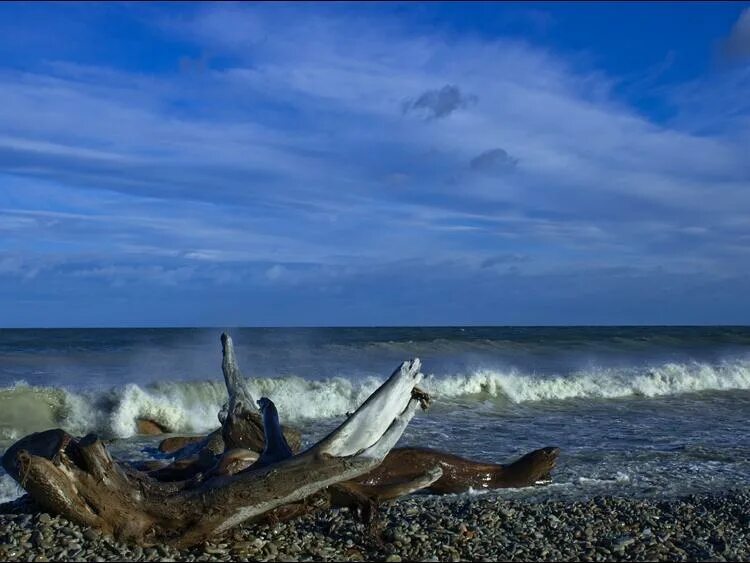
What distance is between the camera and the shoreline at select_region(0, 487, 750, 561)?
5.90 m

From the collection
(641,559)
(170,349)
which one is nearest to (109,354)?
(170,349)

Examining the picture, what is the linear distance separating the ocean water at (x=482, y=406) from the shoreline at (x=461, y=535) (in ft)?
3.19

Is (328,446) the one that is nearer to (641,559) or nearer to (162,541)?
(162,541)

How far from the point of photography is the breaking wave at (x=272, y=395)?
15375mm

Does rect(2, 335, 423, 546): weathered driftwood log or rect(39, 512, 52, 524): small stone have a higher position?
rect(2, 335, 423, 546): weathered driftwood log

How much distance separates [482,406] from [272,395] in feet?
A: 15.1

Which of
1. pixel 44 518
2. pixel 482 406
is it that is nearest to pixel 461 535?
pixel 44 518

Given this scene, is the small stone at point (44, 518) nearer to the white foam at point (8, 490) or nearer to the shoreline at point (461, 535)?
the shoreline at point (461, 535)

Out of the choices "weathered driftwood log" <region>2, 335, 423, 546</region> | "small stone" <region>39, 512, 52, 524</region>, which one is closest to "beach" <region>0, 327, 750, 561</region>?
"small stone" <region>39, 512, 52, 524</region>

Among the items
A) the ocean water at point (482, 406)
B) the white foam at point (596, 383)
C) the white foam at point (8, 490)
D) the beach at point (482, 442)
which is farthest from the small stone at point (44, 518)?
the white foam at point (596, 383)

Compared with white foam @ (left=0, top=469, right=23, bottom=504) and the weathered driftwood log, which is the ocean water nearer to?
white foam @ (left=0, top=469, right=23, bottom=504)

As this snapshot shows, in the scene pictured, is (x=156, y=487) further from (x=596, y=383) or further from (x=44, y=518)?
(x=596, y=383)

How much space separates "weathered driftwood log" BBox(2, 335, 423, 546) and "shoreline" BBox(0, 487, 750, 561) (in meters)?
0.14

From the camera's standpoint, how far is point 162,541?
6004 mm
